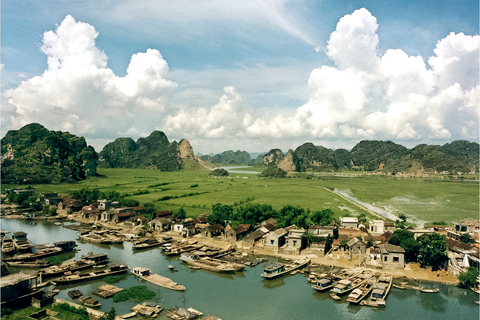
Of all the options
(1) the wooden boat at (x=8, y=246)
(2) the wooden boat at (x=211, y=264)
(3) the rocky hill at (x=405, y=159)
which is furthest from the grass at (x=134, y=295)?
(3) the rocky hill at (x=405, y=159)

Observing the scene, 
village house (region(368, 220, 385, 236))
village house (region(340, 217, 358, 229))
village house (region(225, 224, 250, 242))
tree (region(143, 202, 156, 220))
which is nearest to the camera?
village house (region(225, 224, 250, 242))

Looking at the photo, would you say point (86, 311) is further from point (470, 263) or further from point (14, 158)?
point (14, 158)

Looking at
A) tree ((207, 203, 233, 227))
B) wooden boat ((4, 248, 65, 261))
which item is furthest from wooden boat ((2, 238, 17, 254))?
tree ((207, 203, 233, 227))

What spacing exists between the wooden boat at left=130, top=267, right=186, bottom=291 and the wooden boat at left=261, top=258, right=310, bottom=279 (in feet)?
24.5

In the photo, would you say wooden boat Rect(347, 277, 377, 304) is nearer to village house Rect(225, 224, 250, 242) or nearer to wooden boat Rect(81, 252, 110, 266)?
village house Rect(225, 224, 250, 242)

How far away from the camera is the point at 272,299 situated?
2344cm

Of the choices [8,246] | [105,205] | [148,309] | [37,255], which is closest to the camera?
[148,309]

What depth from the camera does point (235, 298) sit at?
23.4 metres

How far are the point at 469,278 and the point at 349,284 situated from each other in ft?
31.5

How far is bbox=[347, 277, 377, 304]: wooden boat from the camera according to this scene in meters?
22.3

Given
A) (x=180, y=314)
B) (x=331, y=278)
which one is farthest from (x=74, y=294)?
(x=331, y=278)

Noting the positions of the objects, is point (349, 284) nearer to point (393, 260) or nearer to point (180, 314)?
point (393, 260)

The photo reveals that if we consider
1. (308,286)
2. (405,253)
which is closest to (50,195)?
(308,286)

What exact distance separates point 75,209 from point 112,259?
2883cm
